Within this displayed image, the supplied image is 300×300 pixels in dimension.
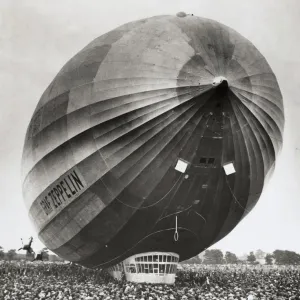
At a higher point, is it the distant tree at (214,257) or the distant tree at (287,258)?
the distant tree at (214,257)

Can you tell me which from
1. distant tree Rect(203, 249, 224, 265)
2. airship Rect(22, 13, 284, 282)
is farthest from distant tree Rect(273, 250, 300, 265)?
airship Rect(22, 13, 284, 282)

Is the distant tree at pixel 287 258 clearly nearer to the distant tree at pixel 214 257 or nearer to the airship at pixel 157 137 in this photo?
the distant tree at pixel 214 257

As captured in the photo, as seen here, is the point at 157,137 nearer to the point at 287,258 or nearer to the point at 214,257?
the point at 287,258

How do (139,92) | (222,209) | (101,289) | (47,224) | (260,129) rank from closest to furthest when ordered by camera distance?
1. (139,92)
2. (260,129)
3. (222,209)
4. (101,289)
5. (47,224)

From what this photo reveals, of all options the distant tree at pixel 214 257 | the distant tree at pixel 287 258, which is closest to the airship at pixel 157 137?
the distant tree at pixel 287 258

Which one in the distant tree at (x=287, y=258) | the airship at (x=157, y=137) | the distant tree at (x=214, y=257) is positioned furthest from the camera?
the distant tree at (x=214, y=257)

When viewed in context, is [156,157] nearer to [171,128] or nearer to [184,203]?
[171,128]

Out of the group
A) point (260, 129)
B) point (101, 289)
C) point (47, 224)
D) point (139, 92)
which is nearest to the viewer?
point (139, 92)

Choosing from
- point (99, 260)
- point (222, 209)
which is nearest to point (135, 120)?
point (222, 209)

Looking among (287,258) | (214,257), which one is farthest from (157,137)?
(214,257)
